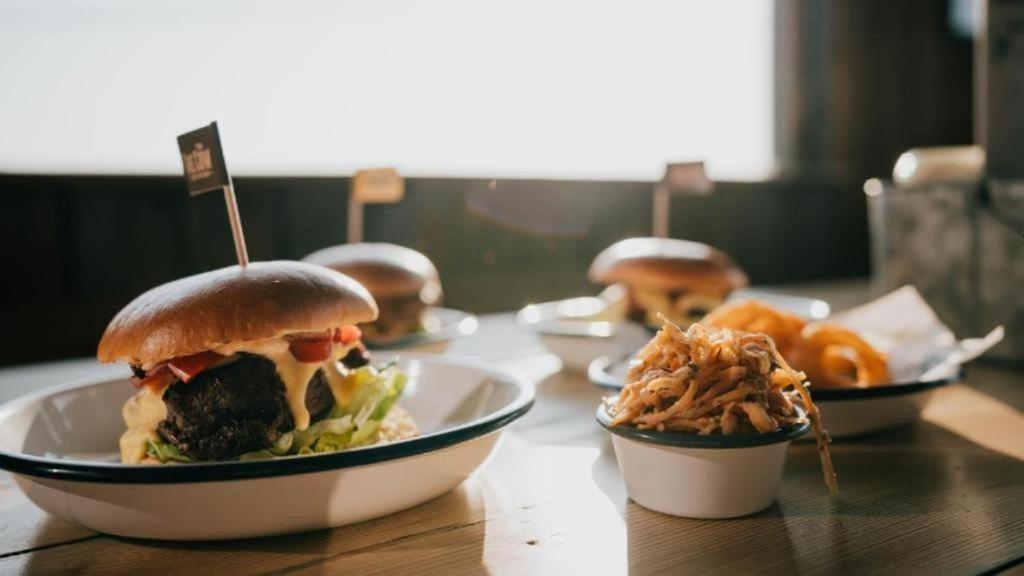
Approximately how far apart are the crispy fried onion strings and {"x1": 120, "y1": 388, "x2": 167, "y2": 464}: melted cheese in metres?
0.68

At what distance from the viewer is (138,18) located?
3.37 metres

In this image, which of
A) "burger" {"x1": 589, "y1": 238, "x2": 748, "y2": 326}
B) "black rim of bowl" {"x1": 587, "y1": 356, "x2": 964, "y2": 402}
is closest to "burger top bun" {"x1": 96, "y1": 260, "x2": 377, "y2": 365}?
"black rim of bowl" {"x1": 587, "y1": 356, "x2": 964, "y2": 402}

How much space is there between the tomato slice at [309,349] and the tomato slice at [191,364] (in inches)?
4.5

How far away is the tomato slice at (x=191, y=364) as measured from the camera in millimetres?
1168

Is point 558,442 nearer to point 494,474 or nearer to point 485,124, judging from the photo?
point 494,474

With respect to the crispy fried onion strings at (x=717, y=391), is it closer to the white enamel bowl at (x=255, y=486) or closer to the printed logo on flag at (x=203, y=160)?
the white enamel bowl at (x=255, y=486)

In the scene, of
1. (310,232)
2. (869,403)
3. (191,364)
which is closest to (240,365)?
(191,364)

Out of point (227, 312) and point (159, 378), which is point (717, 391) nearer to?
point (227, 312)

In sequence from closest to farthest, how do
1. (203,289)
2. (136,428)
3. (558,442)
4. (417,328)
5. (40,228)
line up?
(203,289) → (136,428) → (558,442) → (417,328) → (40,228)

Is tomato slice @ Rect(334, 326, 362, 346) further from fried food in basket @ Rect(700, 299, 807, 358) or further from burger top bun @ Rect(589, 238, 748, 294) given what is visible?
burger top bun @ Rect(589, 238, 748, 294)

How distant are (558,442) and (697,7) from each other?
14.7 ft

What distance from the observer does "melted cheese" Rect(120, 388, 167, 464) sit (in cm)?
122

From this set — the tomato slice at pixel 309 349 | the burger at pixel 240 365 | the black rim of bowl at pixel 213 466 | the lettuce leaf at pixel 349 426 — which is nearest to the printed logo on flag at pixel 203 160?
the burger at pixel 240 365

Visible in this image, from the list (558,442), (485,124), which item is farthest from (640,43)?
(558,442)
